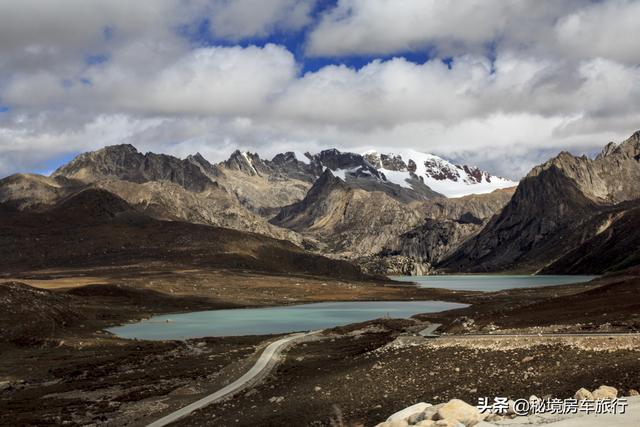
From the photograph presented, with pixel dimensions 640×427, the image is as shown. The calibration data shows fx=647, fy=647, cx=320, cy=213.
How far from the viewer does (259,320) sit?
130375 millimetres

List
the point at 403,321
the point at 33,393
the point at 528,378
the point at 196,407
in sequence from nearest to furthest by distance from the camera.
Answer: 1. the point at 528,378
2. the point at 196,407
3. the point at 33,393
4. the point at 403,321

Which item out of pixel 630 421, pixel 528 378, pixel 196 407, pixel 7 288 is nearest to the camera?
pixel 630 421

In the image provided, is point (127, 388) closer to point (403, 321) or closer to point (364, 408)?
point (364, 408)

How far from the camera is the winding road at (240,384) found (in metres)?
43.4

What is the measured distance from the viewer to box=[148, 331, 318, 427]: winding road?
142 ft

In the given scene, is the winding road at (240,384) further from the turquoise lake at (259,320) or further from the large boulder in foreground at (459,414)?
the turquoise lake at (259,320)

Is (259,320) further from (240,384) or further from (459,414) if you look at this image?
(459,414)

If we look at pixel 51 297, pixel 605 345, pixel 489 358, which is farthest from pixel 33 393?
pixel 51 297

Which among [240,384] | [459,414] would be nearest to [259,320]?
[240,384]

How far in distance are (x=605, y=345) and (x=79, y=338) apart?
76.2 m

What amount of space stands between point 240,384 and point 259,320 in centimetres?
7686

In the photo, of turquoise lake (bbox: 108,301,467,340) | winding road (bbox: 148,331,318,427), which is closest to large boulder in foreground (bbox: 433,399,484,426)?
winding road (bbox: 148,331,318,427)

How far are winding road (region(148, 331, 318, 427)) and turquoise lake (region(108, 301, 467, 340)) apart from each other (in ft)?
105

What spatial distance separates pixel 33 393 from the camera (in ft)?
181
